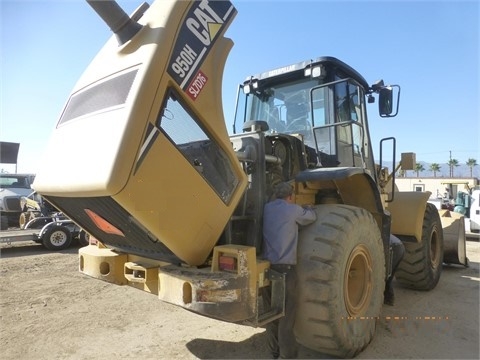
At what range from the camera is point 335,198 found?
472 centimetres

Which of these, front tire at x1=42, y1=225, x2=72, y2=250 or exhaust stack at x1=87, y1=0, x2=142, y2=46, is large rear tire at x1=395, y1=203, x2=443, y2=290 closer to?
exhaust stack at x1=87, y1=0, x2=142, y2=46

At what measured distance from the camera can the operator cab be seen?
457 centimetres

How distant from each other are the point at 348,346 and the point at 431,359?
87 cm

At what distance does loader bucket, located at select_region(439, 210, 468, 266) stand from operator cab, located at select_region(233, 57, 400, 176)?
328cm

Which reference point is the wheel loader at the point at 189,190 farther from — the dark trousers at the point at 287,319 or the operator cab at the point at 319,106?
the operator cab at the point at 319,106

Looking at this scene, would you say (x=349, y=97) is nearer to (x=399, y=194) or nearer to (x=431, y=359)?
(x=399, y=194)

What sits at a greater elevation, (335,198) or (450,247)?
(335,198)

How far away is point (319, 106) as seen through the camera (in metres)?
4.67

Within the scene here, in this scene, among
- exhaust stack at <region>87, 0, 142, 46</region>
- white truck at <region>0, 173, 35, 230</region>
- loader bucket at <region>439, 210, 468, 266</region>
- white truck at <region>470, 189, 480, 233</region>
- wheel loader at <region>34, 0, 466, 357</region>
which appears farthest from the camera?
white truck at <region>470, 189, 480, 233</region>

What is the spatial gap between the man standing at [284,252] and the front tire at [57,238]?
780 centimetres

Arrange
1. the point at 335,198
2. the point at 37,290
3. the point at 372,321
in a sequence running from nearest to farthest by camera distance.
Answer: the point at 372,321
the point at 335,198
the point at 37,290

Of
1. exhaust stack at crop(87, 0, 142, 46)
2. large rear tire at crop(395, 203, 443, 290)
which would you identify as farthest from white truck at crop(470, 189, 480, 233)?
exhaust stack at crop(87, 0, 142, 46)

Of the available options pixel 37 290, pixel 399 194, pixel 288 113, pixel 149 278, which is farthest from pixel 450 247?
pixel 37 290

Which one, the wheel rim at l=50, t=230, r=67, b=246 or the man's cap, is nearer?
the man's cap
